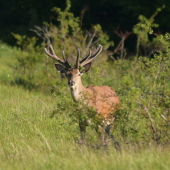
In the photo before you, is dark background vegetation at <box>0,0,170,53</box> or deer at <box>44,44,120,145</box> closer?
deer at <box>44,44,120,145</box>

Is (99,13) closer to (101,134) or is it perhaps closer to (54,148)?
(101,134)

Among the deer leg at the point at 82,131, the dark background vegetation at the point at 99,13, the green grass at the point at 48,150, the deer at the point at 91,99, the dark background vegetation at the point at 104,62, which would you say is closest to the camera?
the green grass at the point at 48,150

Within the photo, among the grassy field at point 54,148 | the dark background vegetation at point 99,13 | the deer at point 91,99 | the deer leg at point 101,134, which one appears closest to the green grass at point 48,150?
the grassy field at point 54,148

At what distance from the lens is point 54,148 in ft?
17.1

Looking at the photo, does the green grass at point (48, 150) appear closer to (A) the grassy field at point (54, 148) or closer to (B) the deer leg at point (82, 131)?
(A) the grassy field at point (54, 148)

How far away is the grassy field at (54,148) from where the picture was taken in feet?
14.0

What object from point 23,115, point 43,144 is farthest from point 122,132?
point 23,115

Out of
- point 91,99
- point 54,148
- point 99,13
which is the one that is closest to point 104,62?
point 91,99

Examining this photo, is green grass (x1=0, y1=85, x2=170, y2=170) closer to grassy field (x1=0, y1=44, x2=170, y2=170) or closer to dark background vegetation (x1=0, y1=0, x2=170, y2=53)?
grassy field (x1=0, y1=44, x2=170, y2=170)

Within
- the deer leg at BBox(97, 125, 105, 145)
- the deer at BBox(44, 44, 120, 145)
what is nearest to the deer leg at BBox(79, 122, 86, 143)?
the deer at BBox(44, 44, 120, 145)

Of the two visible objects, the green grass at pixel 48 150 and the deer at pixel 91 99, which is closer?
the green grass at pixel 48 150

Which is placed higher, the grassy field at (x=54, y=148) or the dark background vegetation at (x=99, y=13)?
the dark background vegetation at (x=99, y=13)

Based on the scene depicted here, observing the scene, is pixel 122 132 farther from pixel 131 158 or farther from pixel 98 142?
pixel 131 158

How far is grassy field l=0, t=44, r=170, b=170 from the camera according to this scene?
14.0 feet
